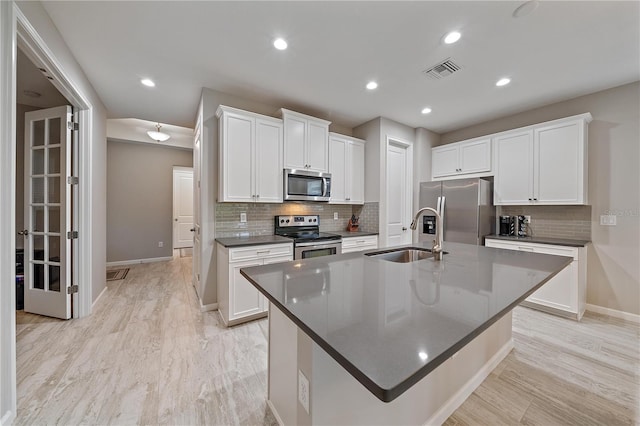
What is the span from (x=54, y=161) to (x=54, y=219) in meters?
0.65

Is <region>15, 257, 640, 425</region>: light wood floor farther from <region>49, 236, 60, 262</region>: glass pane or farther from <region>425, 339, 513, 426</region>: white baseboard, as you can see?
<region>49, 236, 60, 262</region>: glass pane

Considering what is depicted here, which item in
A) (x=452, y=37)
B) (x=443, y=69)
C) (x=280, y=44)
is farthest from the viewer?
(x=443, y=69)

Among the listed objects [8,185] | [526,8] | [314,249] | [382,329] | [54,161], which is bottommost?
[314,249]

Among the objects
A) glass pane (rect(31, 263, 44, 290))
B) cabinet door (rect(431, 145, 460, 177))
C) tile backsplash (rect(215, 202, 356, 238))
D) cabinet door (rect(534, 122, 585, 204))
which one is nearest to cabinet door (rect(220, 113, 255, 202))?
tile backsplash (rect(215, 202, 356, 238))

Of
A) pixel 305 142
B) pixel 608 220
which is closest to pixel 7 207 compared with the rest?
pixel 305 142

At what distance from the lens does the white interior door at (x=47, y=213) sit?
2.72m

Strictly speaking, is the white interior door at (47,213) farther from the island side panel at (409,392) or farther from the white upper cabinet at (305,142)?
the island side panel at (409,392)

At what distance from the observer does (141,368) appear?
6.35ft

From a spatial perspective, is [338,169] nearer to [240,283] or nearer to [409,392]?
[240,283]

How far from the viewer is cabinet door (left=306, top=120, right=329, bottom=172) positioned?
3.49 metres

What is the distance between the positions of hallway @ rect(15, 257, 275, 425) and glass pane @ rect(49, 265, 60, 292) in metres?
0.36

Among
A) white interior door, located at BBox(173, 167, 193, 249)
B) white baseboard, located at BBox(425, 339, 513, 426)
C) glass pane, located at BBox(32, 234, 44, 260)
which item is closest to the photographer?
white baseboard, located at BBox(425, 339, 513, 426)

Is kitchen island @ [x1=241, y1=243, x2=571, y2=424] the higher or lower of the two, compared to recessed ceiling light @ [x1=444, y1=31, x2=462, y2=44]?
lower

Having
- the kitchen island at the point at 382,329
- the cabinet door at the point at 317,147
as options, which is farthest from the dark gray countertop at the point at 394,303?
the cabinet door at the point at 317,147
